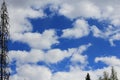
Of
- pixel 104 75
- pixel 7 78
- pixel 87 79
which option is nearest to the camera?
pixel 7 78

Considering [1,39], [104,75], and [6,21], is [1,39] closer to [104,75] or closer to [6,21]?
[6,21]

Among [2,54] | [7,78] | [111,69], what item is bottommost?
[7,78]

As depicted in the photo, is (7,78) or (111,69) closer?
(7,78)

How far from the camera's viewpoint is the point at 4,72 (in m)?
22.0

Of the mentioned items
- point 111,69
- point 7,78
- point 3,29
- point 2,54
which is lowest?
point 7,78

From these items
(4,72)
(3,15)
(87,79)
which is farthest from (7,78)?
(87,79)

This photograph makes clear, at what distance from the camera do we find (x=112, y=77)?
99.9 metres

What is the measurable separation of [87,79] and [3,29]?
64.1m

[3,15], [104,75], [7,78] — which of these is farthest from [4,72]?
[104,75]

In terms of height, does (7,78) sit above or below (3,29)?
below

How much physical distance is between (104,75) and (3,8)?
79.9 meters

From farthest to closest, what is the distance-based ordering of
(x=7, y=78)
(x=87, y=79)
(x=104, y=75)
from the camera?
(x=104, y=75)
(x=87, y=79)
(x=7, y=78)

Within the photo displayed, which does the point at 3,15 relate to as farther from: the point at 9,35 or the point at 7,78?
the point at 7,78

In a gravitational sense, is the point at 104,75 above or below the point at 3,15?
above
